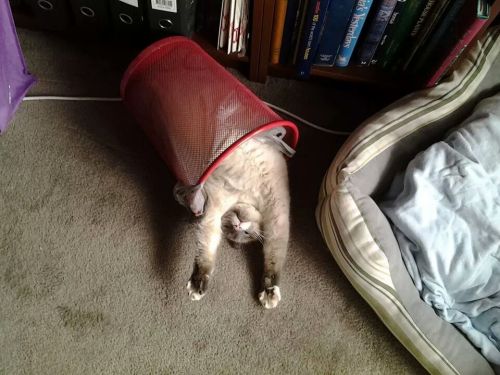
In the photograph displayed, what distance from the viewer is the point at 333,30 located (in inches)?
43.2

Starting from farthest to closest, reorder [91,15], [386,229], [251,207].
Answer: [91,15]
[251,207]
[386,229]

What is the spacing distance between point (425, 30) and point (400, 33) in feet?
0.20

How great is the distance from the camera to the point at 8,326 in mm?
1008

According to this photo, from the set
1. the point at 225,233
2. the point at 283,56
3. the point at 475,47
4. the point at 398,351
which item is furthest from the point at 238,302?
the point at 475,47

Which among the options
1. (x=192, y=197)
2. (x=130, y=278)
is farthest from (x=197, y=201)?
(x=130, y=278)

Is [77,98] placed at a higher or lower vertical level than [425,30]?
lower

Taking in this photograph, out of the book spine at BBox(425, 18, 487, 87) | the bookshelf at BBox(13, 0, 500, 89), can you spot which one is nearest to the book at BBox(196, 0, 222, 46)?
the bookshelf at BBox(13, 0, 500, 89)

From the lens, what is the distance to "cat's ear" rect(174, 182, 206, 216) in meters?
0.97

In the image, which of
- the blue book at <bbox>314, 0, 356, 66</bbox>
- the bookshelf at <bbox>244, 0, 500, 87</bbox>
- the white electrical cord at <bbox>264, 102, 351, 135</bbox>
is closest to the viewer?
the blue book at <bbox>314, 0, 356, 66</bbox>

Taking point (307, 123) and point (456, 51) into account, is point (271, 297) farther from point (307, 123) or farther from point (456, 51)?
point (456, 51)

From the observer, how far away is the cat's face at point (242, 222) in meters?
1.05

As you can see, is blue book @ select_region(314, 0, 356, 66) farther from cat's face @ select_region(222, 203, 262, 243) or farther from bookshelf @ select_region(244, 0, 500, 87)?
cat's face @ select_region(222, 203, 262, 243)

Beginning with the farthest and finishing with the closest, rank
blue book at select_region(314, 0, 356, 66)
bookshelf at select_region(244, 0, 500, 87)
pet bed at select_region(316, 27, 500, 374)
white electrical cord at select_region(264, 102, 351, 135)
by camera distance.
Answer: white electrical cord at select_region(264, 102, 351, 135), bookshelf at select_region(244, 0, 500, 87), blue book at select_region(314, 0, 356, 66), pet bed at select_region(316, 27, 500, 374)

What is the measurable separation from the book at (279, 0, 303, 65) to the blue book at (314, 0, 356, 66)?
0.08m
